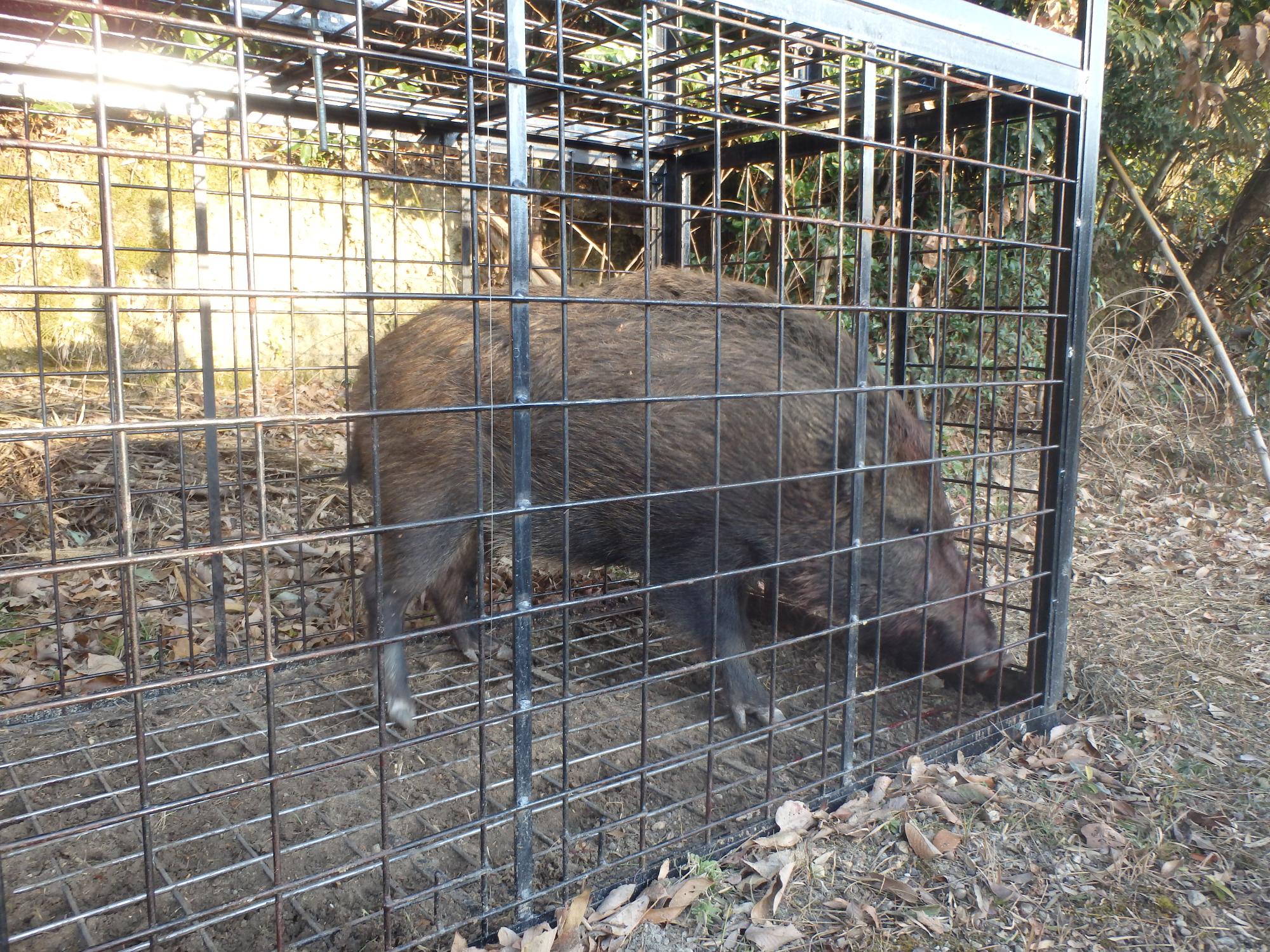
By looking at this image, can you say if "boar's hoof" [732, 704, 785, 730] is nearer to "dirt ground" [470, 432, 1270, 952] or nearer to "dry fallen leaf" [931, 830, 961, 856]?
"dirt ground" [470, 432, 1270, 952]

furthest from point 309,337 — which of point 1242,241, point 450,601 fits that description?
point 1242,241

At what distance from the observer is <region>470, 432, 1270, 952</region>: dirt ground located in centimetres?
222

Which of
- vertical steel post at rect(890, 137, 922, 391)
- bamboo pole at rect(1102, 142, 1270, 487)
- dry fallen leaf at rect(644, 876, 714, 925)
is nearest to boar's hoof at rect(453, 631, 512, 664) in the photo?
dry fallen leaf at rect(644, 876, 714, 925)

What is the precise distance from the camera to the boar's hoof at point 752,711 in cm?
333

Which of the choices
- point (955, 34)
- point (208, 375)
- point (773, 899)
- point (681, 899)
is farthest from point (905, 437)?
point (208, 375)

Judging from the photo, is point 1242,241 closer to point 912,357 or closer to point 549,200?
point 912,357

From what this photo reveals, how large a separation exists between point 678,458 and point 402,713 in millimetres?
1298

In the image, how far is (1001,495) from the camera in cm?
614

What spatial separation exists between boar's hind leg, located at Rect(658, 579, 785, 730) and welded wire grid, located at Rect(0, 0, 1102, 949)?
97mm

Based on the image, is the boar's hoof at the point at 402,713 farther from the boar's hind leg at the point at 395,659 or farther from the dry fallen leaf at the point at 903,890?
the dry fallen leaf at the point at 903,890

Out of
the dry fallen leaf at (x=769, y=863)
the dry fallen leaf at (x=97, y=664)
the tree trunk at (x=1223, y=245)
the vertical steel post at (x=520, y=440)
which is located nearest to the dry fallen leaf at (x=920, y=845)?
the dry fallen leaf at (x=769, y=863)

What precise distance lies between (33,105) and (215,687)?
3020 millimetres

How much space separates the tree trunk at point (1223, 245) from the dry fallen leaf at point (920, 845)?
627 cm

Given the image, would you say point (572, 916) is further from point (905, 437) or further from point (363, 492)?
point (363, 492)
